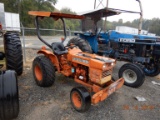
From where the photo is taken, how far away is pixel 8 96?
223cm

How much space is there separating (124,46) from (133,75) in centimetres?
133

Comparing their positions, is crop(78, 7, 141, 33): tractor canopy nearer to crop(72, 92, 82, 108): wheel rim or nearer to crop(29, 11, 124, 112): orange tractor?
crop(29, 11, 124, 112): orange tractor

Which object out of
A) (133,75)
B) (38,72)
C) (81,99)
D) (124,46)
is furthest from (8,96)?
(124,46)

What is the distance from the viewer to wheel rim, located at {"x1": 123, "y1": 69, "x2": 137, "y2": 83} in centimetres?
409

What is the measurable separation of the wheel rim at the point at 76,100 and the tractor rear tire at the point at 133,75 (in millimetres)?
1902

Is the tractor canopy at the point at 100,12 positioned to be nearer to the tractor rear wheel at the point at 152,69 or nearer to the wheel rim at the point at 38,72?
the tractor rear wheel at the point at 152,69

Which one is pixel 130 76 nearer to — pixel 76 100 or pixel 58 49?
pixel 76 100

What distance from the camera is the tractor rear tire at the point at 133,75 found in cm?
391

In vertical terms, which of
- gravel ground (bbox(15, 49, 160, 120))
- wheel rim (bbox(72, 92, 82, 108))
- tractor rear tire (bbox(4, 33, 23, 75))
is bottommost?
gravel ground (bbox(15, 49, 160, 120))

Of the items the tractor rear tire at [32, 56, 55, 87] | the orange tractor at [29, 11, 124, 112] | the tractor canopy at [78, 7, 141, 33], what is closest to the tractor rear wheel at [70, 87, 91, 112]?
the orange tractor at [29, 11, 124, 112]

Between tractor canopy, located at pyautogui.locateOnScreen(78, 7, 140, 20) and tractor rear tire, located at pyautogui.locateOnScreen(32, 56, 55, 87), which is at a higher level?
tractor canopy, located at pyautogui.locateOnScreen(78, 7, 140, 20)

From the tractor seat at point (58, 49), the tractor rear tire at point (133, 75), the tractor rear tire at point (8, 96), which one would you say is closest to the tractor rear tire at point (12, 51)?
the tractor seat at point (58, 49)

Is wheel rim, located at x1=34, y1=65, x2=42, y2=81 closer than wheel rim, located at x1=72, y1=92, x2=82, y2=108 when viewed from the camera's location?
No

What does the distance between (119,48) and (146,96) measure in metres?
2.06
